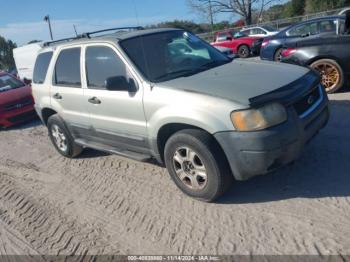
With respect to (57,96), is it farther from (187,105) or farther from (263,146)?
(263,146)

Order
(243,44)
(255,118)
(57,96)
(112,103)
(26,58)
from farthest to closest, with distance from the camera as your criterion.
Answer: (243,44), (26,58), (57,96), (112,103), (255,118)

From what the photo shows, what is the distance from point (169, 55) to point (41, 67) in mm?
2827

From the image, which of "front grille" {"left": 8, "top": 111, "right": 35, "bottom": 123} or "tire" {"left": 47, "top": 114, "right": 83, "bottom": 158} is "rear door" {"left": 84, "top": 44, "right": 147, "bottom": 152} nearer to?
"tire" {"left": 47, "top": 114, "right": 83, "bottom": 158}

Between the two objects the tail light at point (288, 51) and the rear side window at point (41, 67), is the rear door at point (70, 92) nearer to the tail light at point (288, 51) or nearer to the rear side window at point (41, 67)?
the rear side window at point (41, 67)

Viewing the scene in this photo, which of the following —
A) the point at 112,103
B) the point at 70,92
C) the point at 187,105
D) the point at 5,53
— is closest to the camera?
the point at 187,105

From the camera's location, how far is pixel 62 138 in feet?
20.5

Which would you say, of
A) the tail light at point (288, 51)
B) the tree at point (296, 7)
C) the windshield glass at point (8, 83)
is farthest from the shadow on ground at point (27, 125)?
the tree at point (296, 7)

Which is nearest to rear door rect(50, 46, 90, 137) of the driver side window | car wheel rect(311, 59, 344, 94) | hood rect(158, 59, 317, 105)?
hood rect(158, 59, 317, 105)

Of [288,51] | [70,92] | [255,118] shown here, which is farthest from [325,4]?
[255,118]

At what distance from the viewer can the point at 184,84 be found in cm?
403

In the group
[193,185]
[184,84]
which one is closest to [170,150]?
[193,185]

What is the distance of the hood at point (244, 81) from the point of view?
11.9ft

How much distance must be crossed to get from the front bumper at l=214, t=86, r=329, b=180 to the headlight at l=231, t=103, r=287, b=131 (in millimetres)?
51

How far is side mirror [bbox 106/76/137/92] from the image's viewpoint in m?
4.27
